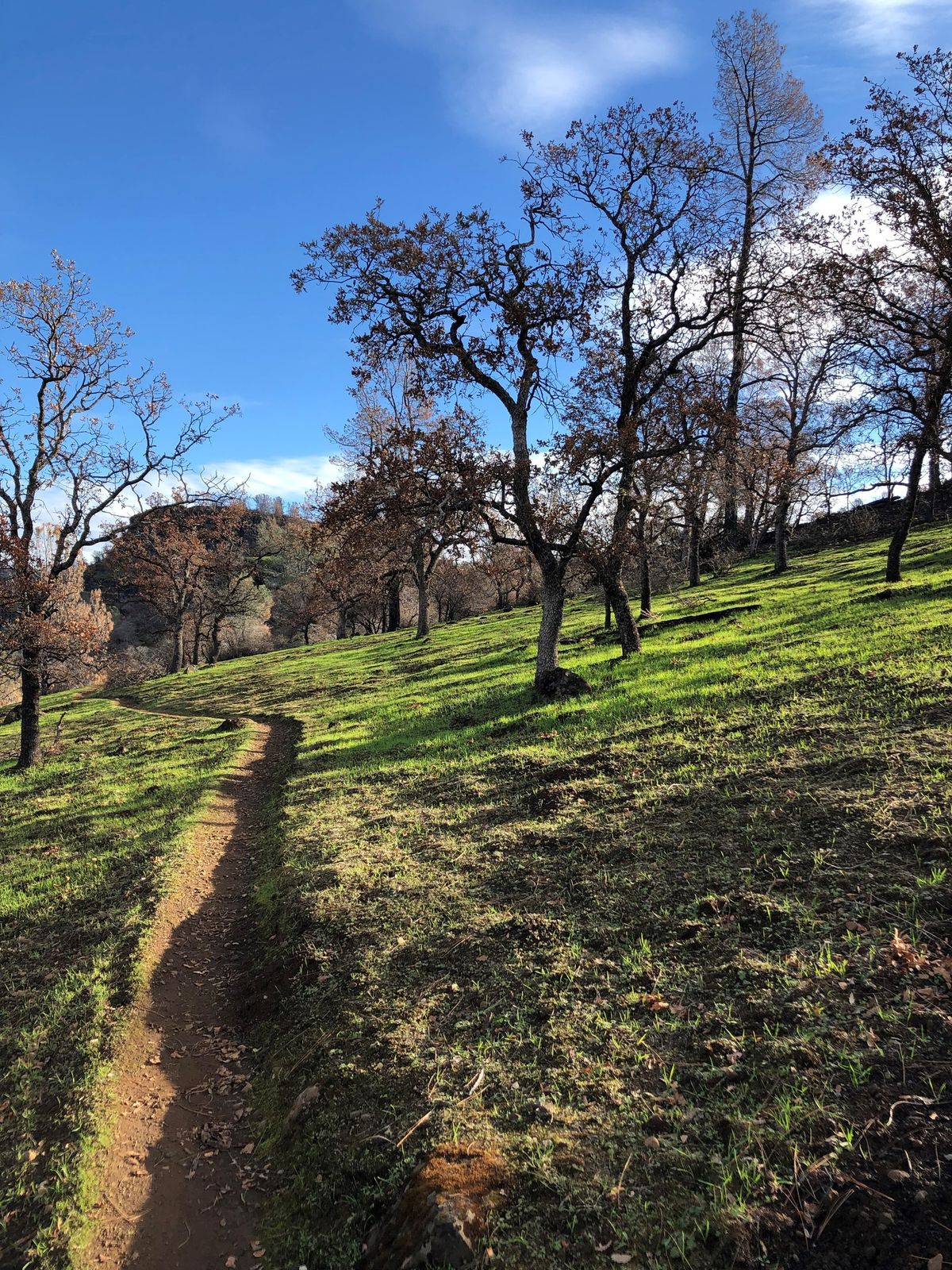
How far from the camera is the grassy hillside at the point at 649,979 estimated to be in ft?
10.9

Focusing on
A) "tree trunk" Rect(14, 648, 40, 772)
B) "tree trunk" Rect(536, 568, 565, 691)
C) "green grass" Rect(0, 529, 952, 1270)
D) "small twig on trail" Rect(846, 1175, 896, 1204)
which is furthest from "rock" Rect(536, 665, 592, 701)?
"tree trunk" Rect(14, 648, 40, 772)

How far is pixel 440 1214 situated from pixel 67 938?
708 cm

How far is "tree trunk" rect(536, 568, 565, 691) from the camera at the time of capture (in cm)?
1569

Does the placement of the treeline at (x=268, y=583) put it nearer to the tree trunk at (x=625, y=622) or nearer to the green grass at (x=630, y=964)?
the tree trunk at (x=625, y=622)

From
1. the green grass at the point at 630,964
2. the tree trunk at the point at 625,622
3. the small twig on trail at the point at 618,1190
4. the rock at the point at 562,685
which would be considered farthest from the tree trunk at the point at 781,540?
the small twig on trail at the point at 618,1190

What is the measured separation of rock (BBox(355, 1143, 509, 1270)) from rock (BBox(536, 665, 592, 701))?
11096 millimetres

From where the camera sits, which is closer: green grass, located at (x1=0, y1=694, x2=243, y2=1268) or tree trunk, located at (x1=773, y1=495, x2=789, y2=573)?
green grass, located at (x1=0, y1=694, x2=243, y2=1268)

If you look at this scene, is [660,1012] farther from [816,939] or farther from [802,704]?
[802,704]

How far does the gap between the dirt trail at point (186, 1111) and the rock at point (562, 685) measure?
8.09 m

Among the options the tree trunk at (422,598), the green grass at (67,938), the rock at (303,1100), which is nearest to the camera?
the green grass at (67,938)

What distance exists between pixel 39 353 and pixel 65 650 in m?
8.59

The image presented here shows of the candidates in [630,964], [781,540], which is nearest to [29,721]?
[630,964]

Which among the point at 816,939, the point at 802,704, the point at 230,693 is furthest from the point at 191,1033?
the point at 230,693

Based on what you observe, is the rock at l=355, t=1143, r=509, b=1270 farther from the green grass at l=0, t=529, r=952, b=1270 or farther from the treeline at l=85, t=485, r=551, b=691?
the treeline at l=85, t=485, r=551, b=691
